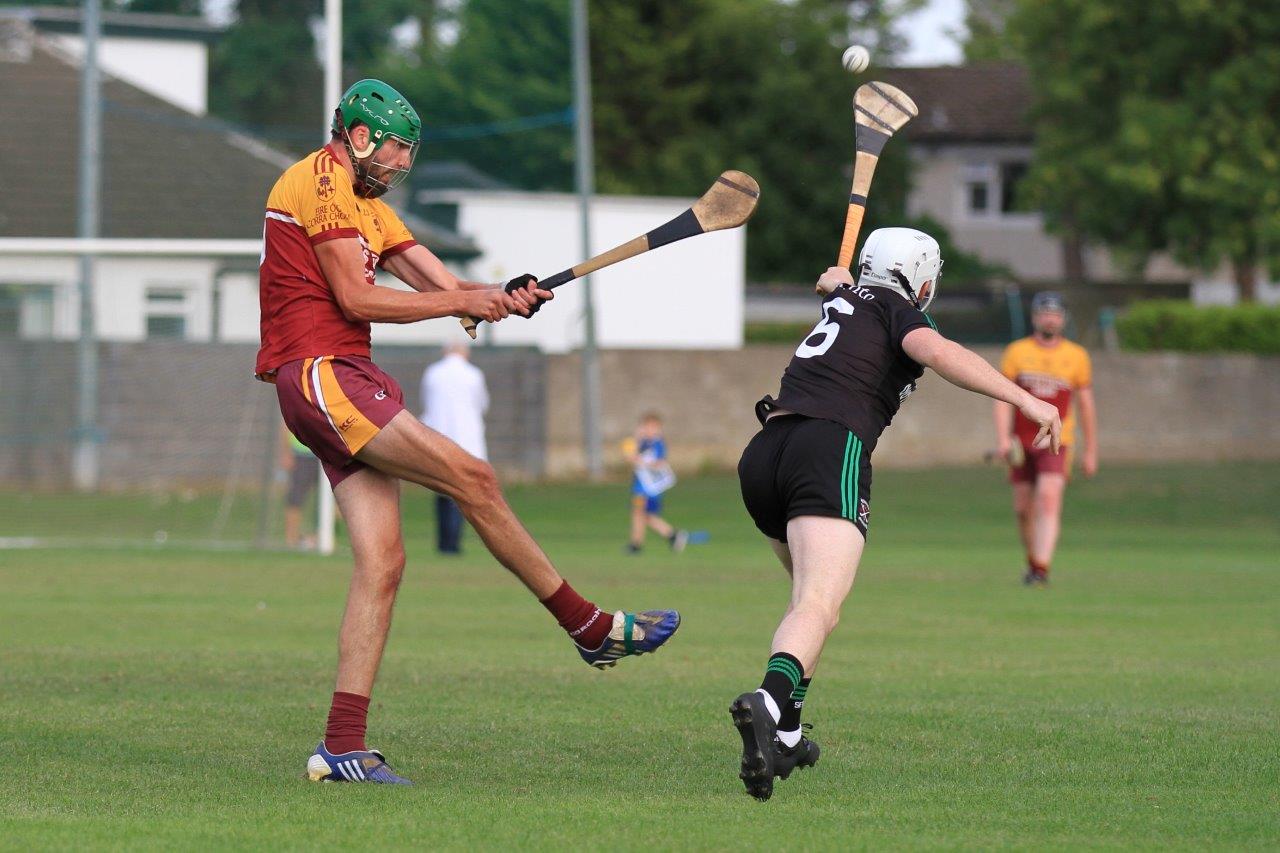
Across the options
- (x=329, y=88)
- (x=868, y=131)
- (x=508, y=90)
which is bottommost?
(x=868, y=131)

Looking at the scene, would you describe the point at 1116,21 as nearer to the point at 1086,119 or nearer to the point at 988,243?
the point at 1086,119


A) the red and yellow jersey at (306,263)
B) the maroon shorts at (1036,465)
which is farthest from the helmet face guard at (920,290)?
the maroon shorts at (1036,465)

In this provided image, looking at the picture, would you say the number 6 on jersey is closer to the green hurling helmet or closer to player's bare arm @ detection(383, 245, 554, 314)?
player's bare arm @ detection(383, 245, 554, 314)

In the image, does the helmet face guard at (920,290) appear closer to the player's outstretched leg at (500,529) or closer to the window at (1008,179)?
the player's outstretched leg at (500,529)

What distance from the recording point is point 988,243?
59.2m

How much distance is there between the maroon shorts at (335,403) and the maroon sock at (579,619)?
2.86 ft

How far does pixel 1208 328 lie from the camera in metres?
34.7

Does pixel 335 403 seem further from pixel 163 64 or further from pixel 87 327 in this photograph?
pixel 163 64

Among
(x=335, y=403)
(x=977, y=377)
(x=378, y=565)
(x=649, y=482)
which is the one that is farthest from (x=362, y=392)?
(x=649, y=482)

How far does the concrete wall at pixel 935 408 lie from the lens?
97.4ft

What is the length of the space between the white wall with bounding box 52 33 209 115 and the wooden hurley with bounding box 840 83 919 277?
89.4ft

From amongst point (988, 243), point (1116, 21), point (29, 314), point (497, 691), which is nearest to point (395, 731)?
point (497, 691)

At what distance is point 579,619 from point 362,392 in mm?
1102

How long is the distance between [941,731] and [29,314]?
45.5 ft
